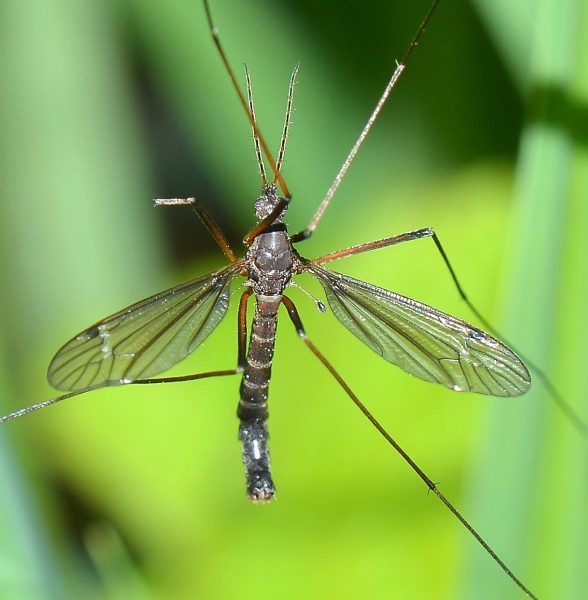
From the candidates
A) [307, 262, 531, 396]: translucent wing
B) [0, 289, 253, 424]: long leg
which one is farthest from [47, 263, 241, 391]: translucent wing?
[307, 262, 531, 396]: translucent wing

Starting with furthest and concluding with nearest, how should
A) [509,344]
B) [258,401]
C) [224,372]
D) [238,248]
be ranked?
[238,248] → [258,401] → [224,372] → [509,344]

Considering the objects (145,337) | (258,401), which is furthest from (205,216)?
(258,401)

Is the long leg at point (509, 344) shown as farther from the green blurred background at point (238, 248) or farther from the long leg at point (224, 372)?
the long leg at point (224, 372)

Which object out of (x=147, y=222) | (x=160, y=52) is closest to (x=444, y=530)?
(x=147, y=222)

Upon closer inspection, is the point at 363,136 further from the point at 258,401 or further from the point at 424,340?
the point at 258,401

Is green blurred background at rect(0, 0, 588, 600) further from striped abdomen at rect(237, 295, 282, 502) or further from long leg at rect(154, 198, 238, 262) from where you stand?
long leg at rect(154, 198, 238, 262)

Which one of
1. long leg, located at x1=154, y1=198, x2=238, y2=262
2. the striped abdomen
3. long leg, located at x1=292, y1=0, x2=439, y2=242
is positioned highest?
long leg, located at x1=292, y1=0, x2=439, y2=242

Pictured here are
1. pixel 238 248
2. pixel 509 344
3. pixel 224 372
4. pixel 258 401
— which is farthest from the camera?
pixel 238 248
